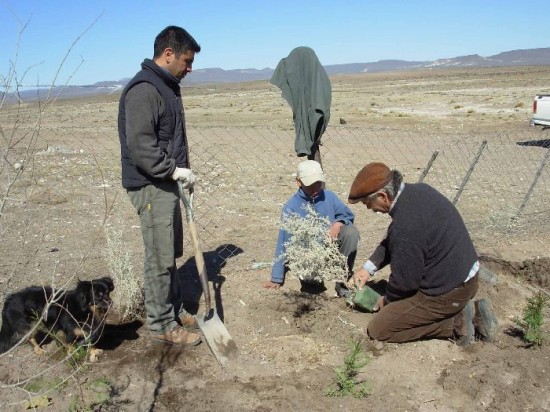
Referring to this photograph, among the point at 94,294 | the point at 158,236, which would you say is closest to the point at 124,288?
the point at 94,294

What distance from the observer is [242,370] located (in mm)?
3668

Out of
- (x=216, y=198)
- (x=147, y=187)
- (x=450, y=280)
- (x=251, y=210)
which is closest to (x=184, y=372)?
(x=147, y=187)

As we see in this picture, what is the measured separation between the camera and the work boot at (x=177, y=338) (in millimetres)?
3920

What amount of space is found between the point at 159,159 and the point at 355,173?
699 cm

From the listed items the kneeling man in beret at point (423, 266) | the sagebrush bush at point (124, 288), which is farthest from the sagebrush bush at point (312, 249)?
the sagebrush bush at point (124, 288)

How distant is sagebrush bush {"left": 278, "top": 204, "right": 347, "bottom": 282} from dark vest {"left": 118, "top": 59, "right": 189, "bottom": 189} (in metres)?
1.06

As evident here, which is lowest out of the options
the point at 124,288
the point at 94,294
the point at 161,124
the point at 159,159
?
the point at 124,288

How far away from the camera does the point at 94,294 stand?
12.0 ft

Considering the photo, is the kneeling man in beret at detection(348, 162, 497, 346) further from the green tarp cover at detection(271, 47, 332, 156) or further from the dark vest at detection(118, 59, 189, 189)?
the green tarp cover at detection(271, 47, 332, 156)

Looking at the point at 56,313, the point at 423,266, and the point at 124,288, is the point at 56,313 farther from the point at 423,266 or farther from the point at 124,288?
the point at 423,266

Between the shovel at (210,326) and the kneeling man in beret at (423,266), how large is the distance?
3.54ft

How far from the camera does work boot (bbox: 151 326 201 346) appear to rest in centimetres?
392

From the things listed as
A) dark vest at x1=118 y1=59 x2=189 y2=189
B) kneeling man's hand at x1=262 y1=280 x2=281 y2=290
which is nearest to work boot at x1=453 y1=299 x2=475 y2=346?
kneeling man's hand at x1=262 y1=280 x2=281 y2=290

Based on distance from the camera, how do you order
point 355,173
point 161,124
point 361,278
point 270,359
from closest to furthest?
point 161,124 < point 270,359 < point 361,278 < point 355,173
